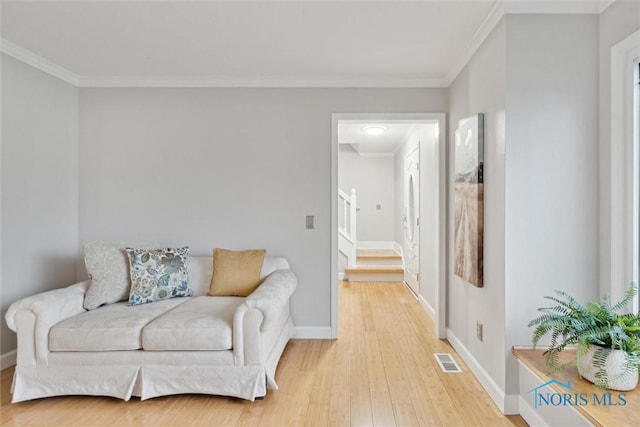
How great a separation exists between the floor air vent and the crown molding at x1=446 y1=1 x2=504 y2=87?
240 cm

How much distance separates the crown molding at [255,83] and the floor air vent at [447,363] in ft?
8.04

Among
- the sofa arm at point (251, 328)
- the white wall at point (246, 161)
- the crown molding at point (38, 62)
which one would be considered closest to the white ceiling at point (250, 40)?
the crown molding at point (38, 62)

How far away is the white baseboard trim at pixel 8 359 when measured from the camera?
275 centimetres

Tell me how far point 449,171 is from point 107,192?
329 centimetres

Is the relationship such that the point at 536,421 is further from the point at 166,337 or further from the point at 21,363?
the point at 21,363

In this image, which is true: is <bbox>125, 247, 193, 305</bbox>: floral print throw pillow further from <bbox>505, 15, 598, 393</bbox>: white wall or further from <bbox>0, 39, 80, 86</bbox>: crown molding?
<bbox>505, 15, 598, 393</bbox>: white wall

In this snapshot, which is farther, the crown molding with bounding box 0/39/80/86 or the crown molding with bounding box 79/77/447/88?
the crown molding with bounding box 79/77/447/88

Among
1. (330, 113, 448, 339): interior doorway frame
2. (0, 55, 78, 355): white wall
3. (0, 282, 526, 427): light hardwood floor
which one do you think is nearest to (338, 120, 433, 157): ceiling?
(330, 113, 448, 339): interior doorway frame

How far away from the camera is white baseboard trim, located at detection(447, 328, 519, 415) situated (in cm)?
215

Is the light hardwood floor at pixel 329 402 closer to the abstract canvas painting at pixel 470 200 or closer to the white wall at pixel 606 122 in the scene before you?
the abstract canvas painting at pixel 470 200

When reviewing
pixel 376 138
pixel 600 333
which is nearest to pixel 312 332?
pixel 600 333

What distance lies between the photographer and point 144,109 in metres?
3.48

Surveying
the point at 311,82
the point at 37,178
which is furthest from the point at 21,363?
the point at 311,82

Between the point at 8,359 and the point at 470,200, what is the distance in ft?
12.3
